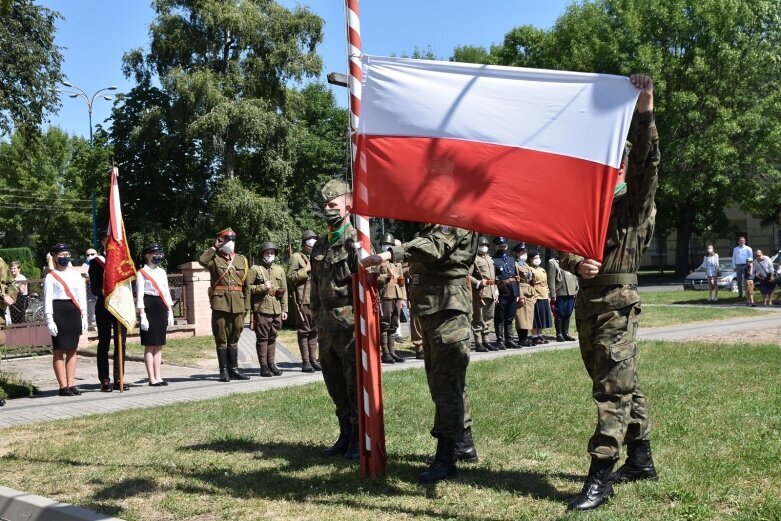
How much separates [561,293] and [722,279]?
17.5 m

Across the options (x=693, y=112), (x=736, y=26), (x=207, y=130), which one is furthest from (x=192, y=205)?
(x=736, y=26)

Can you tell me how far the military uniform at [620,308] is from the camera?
496 cm

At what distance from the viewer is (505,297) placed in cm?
1606

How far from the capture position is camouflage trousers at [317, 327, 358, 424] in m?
6.62

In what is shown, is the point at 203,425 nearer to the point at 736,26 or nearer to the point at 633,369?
the point at 633,369

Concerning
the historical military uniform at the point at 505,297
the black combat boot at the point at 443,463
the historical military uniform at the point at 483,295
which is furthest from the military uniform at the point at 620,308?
the historical military uniform at the point at 505,297

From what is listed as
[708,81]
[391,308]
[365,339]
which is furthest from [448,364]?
[708,81]

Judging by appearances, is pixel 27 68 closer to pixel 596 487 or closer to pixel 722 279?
pixel 596 487

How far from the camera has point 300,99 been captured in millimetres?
39562

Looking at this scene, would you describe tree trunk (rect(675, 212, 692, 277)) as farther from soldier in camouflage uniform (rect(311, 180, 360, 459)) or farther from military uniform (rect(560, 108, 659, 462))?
military uniform (rect(560, 108, 659, 462))

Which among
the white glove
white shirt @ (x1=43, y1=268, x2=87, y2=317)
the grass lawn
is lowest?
the grass lawn

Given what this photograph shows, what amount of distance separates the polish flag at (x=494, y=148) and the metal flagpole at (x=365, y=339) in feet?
0.97

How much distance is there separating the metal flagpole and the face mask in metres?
0.93

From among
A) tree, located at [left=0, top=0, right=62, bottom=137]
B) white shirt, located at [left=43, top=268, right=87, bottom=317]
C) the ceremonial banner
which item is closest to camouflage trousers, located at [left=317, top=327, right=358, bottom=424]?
the ceremonial banner
